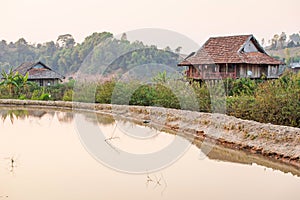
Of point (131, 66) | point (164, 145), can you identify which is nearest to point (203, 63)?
point (131, 66)

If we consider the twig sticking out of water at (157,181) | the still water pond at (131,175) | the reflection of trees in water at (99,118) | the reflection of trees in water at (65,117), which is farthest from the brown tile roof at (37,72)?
the twig sticking out of water at (157,181)

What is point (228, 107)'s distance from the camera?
12539 mm

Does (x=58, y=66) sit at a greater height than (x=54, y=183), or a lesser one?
greater

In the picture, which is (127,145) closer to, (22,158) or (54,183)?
(22,158)

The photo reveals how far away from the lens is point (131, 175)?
7242 millimetres

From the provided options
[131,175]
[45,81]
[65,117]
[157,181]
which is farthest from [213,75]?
[157,181]

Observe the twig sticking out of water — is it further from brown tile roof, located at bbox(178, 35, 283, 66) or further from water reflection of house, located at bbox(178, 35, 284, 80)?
brown tile roof, located at bbox(178, 35, 283, 66)

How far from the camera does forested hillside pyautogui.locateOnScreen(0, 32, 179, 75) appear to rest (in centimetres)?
2533

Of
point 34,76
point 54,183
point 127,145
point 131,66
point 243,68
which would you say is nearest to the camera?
point 54,183

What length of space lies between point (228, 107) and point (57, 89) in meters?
14.8

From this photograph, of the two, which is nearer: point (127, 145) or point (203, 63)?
point (127, 145)

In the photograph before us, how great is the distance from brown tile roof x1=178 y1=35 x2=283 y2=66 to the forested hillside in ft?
10.2

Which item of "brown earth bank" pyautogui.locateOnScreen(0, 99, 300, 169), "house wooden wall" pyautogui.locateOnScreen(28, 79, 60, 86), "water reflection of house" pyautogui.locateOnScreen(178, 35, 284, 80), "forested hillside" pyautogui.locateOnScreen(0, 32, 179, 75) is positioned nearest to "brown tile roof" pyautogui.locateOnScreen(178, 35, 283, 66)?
"water reflection of house" pyautogui.locateOnScreen(178, 35, 284, 80)

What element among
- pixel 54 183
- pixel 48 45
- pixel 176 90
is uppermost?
pixel 48 45
